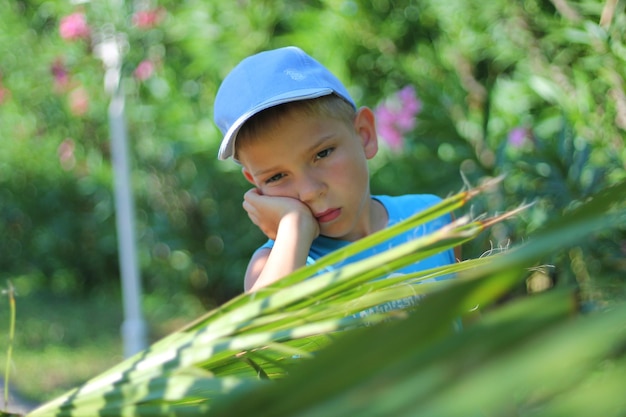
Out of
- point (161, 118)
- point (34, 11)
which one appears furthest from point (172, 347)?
point (34, 11)

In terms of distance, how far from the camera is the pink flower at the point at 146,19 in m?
6.57

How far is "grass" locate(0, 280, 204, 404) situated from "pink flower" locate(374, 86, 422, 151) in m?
2.37

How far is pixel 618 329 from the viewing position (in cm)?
55

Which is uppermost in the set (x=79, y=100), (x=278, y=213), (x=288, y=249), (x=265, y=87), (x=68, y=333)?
(x=79, y=100)

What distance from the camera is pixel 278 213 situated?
6.78 feet

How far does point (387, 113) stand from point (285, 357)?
3885 millimetres

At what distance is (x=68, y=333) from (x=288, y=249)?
578cm

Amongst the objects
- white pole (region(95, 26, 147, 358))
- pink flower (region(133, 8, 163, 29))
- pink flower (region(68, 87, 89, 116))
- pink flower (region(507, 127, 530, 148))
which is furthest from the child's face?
pink flower (region(68, 87, 89, 116))

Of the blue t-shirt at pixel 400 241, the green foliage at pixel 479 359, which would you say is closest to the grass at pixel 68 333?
the blue t-shirt at pixel 400 241

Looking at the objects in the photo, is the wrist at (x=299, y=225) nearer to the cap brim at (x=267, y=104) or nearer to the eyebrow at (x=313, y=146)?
the eyebrow at (x=313, y=146)

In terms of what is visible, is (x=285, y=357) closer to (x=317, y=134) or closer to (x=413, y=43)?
(x=317, y=134)

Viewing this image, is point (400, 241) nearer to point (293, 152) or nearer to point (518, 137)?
point (293, 152)

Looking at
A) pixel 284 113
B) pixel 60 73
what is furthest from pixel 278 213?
pixel 60 73

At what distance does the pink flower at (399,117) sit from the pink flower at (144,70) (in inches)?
90.6
